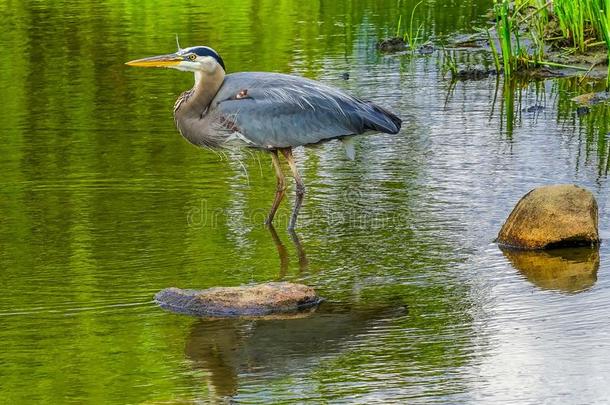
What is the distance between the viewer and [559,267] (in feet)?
25.2

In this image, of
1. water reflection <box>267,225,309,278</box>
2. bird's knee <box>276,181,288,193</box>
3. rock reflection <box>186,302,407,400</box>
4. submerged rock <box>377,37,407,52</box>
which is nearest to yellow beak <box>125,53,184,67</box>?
bird's knee <box>276,181,288,193</box>

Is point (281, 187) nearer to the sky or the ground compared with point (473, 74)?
nearer to the ground

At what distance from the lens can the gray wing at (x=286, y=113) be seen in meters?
8.74

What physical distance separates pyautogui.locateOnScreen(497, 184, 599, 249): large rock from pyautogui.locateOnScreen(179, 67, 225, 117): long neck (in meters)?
2.24

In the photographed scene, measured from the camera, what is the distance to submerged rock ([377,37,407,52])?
1605 cm

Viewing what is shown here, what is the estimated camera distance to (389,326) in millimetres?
6680

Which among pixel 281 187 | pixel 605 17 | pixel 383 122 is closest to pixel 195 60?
pixel 281 187

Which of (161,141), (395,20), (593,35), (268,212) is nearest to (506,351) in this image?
(268,212)

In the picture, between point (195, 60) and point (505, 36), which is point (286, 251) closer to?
point (195, 60)

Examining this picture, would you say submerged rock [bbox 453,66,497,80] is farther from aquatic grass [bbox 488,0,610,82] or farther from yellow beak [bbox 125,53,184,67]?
yellow beak [bbox 125,53,184,67]

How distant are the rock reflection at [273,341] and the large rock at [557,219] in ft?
4.22

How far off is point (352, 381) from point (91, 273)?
7.88 feet

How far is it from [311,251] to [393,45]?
8.23 metres

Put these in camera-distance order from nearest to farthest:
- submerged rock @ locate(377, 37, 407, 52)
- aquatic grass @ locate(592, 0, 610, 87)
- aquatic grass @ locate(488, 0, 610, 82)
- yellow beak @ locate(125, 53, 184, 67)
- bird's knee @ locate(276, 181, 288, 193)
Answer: yellow beak @ locate(125, 53, 184, 67) < bird's knee @ locate(276, 181, 288, 193) < aquatic grass @ locate(592, 0, 610, 87) < aquatic grass @ locate(488, 0, 610, 82) < submerged rock @ locate(377, 37, 407, 52)
